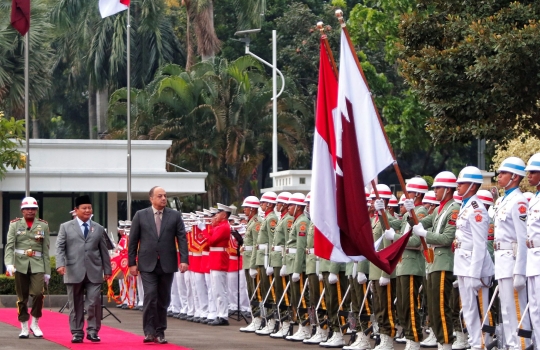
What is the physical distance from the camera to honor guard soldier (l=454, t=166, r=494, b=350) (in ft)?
41.6

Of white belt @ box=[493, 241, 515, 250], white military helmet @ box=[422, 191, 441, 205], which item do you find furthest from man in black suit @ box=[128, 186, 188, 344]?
white belt @ box=[493, 241, 515, 250]

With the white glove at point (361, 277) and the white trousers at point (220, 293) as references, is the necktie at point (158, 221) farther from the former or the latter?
the white trousers at point (220, 293)

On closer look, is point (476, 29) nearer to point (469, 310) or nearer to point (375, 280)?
point (375, 280)

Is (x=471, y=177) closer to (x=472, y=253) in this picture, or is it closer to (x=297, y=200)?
(x=472, y=253)

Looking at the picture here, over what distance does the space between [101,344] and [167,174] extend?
19.5 meters

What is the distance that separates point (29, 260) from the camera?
55.3 ft

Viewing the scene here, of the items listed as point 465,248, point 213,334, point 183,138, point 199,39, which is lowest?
point 213,334

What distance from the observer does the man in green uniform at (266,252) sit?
704 inches

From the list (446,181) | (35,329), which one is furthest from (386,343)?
(35,329)

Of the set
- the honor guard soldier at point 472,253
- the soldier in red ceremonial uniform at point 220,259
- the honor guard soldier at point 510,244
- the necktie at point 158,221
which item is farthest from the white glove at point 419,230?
the soldier in red ceremonial uniform at point 220,259

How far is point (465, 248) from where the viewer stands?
12828 millimetres

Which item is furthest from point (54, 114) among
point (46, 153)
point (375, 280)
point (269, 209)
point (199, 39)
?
point (375, 280)

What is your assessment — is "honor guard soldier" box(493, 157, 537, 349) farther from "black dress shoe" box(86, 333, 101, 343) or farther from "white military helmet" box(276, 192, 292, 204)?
Answer: "black dress shoe" box(86, 333, 101, 343)

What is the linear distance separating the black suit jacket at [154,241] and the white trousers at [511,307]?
4757 mm
